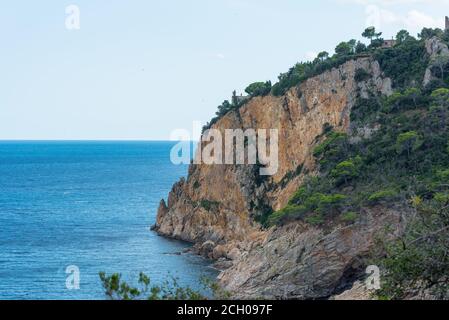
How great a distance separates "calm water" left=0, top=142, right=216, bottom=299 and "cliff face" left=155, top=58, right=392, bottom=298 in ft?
8.32

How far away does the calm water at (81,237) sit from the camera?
40125mm

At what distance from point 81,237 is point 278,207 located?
647 inches

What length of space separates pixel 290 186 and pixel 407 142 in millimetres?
10217

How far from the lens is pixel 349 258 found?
33.1 meters

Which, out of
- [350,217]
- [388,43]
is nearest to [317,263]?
[350,217]

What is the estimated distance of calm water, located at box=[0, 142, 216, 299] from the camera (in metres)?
40.1

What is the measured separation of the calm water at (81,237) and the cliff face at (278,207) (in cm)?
254

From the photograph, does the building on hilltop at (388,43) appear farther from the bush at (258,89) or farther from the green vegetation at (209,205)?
the green vegetation at (209,205)

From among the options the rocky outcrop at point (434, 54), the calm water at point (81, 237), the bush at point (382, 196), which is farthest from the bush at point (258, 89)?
the bush at point (382, 196)

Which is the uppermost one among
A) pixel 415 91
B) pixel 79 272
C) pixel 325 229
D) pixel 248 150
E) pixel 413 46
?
pixel 413 46

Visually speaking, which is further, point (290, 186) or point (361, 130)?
point (290, 186)
